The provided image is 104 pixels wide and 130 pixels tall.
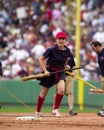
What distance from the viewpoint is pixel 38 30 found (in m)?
25.2

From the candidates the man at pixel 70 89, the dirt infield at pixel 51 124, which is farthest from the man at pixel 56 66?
the dirt infield at pixel 51 124

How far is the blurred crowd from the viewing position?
22.6m

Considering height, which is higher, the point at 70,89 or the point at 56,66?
the point at 56,66

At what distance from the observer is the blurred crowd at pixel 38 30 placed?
74.2ft

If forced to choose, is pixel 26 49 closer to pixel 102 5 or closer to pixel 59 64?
pixel 102 5

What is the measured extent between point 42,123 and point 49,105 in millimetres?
8479

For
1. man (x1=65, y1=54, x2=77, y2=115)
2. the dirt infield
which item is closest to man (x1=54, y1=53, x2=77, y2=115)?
man (x1=65, y1=54, x2=77, y2=115)

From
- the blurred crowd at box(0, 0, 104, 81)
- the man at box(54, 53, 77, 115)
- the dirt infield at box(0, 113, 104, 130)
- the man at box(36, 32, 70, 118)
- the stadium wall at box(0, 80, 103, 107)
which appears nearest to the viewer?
the dirt infield at box(0, 113, 104, 130)

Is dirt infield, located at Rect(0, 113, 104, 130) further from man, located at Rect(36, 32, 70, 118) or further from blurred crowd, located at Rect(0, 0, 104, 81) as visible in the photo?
blurred crowd, located at Rect(0, 0, 104, 81)

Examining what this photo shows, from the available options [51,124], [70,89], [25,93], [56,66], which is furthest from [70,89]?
[25,93]

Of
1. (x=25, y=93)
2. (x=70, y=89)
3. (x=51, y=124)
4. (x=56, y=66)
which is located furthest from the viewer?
(x=25, y=93)

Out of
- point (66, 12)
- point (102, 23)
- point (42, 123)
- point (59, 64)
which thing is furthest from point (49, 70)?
point (66, 12)

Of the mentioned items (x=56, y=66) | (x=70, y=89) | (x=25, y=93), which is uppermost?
(x=25, y=93)

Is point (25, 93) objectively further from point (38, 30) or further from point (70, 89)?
point (70, 89)
